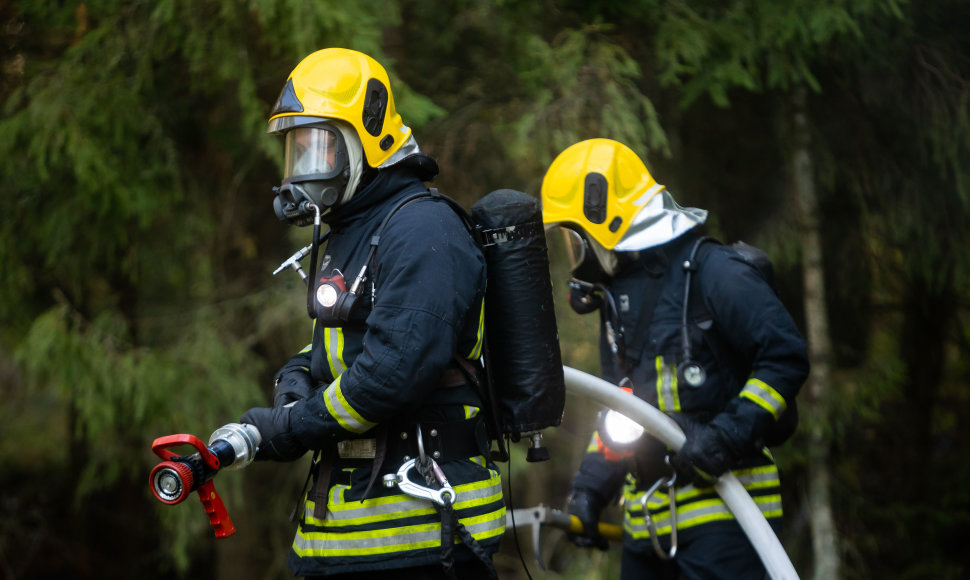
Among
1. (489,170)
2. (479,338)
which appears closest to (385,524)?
(479,338)

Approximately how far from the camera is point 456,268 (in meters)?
2.40

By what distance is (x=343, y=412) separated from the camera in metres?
2.34

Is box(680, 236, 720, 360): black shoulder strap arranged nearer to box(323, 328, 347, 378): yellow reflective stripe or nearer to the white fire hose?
the white fire hose

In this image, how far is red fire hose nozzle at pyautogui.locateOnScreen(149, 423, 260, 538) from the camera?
2.28 meters

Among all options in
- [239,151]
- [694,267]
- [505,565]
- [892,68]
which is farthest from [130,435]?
[892,68]

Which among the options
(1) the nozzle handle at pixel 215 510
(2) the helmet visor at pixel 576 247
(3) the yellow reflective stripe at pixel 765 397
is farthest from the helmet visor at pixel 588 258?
(1) the nozzle handle at pixel 215 510

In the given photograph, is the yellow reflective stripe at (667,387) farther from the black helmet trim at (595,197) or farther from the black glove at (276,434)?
the black glove at (276,434)


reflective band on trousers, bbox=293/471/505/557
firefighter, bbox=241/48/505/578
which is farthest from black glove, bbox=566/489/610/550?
reflective band on trousers, bbox=293/471/505/557

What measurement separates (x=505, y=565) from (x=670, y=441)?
5.76m

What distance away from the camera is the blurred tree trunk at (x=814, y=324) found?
5.18m

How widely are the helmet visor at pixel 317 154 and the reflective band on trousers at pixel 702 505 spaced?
187 cm

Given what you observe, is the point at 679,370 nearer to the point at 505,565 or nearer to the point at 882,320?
the point at 882,320

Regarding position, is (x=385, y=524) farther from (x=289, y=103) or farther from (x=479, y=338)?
(x=289, y=103)

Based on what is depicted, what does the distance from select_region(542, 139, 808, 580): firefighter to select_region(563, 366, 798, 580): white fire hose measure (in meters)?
0.07
